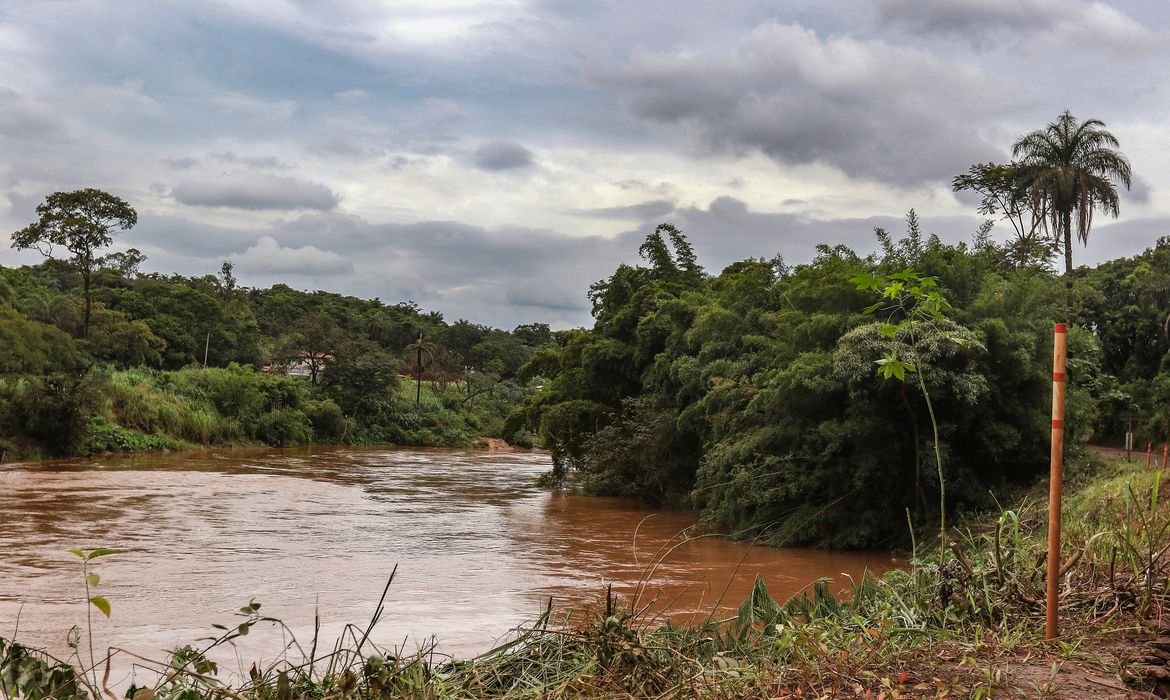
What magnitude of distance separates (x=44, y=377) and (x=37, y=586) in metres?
21.6

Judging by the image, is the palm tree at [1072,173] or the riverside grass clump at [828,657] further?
the palm tree at [1072,173]

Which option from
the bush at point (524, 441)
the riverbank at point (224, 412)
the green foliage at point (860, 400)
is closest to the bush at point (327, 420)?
the riverbank at point (224, 412)

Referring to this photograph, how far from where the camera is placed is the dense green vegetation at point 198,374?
30422mm

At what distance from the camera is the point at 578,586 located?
1175 cm

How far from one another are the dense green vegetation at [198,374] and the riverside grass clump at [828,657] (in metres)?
29.3

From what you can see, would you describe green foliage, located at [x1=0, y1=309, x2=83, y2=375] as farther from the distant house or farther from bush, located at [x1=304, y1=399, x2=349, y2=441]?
the distant house

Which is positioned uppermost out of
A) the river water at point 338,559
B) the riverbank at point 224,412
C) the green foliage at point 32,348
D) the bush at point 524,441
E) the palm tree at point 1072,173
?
the palm tree at point 1072,173

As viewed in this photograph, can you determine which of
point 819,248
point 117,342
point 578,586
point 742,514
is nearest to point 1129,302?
point 819,248

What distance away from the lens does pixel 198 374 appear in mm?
40750

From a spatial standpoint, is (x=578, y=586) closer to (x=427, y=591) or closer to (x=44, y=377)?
(x=427, y=591)

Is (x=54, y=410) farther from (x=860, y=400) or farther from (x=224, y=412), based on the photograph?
Answer: (x=860, y=400)

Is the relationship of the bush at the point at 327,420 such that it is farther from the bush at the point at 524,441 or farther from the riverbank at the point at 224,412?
the bush at the point at 524,441

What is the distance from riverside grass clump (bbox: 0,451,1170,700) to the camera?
138 inches

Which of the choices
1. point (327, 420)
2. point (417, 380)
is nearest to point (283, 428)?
point (327, 420)
